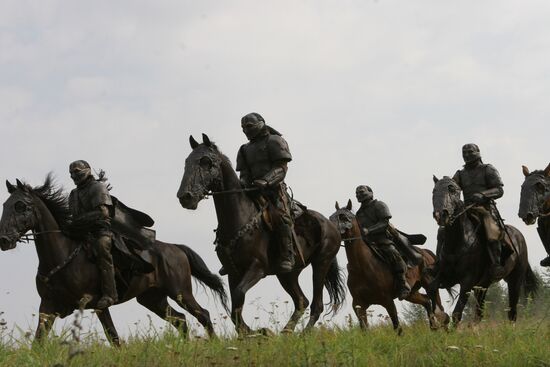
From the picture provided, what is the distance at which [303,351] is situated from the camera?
1039cm

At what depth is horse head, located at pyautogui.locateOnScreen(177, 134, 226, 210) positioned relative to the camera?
1267 centimetres

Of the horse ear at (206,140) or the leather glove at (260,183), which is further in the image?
the leather glove at (260,183)

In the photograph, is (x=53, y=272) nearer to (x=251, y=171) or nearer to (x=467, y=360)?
(x=251, y=171)

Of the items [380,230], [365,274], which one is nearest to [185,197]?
[365,274]

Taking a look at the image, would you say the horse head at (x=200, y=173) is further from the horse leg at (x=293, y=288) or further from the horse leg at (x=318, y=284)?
the horse leg at (x=318, y=284)

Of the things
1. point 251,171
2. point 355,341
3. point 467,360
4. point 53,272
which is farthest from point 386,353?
point 53,272

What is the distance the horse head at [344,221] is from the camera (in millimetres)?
17391

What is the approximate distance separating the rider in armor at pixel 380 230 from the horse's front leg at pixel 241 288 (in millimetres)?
4916

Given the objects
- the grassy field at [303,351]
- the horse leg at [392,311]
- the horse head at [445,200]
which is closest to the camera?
the grassy field at [303,351]

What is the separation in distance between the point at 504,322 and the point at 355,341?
2.33 meters

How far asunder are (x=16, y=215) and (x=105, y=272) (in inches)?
57.6

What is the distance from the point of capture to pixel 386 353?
11.8m

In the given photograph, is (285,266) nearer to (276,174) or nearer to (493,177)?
(276,174)

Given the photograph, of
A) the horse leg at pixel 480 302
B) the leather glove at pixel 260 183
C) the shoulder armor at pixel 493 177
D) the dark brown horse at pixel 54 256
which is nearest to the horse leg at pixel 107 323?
the dark brown horse at pixel 54 256
